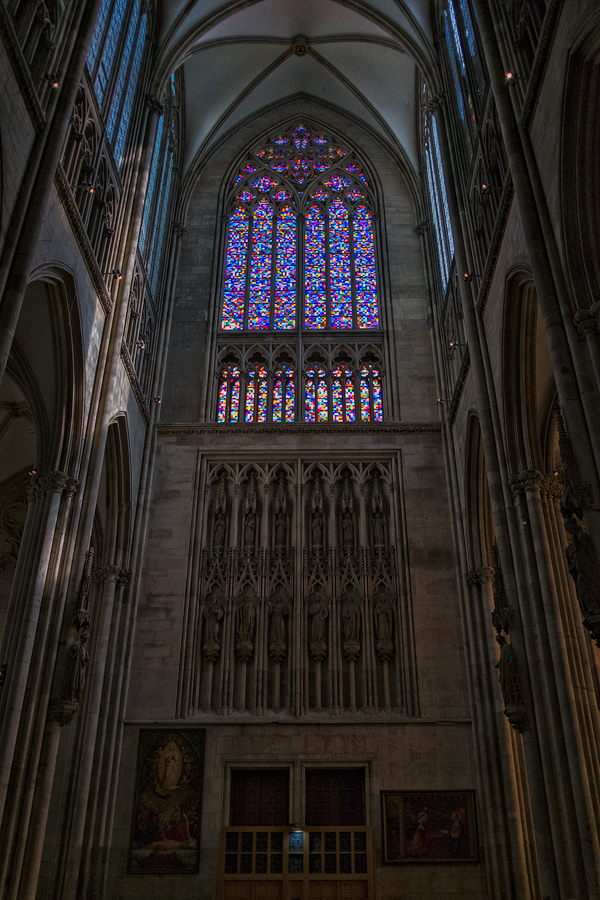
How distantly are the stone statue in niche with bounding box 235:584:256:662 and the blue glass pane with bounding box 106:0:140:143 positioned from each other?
8858 millimetres

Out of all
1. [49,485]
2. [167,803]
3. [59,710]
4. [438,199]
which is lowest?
[167,803]

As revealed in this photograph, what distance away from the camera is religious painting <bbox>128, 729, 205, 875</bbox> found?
508 inches

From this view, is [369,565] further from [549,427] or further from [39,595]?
[39,595]

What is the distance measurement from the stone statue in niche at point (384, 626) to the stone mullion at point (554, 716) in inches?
191

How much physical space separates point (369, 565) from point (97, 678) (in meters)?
5.55

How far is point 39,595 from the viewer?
10.3m

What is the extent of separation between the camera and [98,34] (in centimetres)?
1330

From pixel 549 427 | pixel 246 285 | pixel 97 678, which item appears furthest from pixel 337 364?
pixel 97 678

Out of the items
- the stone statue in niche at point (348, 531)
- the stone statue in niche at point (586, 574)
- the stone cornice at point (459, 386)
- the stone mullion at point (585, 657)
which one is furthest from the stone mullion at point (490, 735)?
the stone statue in niche at point (586, 574)

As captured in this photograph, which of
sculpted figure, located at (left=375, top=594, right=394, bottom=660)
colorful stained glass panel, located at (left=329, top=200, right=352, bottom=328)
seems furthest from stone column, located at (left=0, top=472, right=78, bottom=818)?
colorful stained glass panel, located at (left=329, top=200, right=352, bottom=328)

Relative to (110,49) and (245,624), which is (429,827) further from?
(110,49)

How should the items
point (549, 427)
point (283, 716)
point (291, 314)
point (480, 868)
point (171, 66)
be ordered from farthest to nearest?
point (291, 314)
point (171, 66)
point (283, 716)
point (480, 868)
point (549, 427)

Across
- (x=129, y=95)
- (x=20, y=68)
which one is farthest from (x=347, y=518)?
(x=20, y=68)

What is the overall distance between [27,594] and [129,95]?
10.2m
